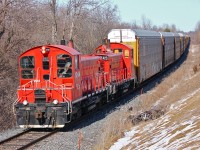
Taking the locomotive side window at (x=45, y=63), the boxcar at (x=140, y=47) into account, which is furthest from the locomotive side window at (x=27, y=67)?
the boxcar at (x=140, y=47)

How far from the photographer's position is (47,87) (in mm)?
15562

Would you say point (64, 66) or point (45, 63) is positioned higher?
point (45, 63)

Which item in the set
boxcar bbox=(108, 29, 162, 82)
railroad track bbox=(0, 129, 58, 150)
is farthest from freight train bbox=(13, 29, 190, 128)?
boxcar bbox=(108, 29, 162, 82)

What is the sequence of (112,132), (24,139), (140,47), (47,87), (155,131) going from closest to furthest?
(155,131) < (112,132) < (24,139) < (47,87) < (140,47)

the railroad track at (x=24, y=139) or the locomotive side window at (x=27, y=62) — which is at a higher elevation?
the locomotive side window at (x=27, y=62)

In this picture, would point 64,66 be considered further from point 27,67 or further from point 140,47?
point 140,47

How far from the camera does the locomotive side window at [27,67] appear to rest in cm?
1606

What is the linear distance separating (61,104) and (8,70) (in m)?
13.0

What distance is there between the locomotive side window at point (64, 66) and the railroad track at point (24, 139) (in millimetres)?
2280

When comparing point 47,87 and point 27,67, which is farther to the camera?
point 27,67

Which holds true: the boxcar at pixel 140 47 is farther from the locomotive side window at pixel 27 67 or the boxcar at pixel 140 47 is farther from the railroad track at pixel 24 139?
Result: the railroad track at pixel 24 139

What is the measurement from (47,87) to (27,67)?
133 cm

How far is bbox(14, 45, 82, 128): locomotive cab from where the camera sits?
15023 mm

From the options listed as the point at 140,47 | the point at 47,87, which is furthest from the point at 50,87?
the point at 140,47
